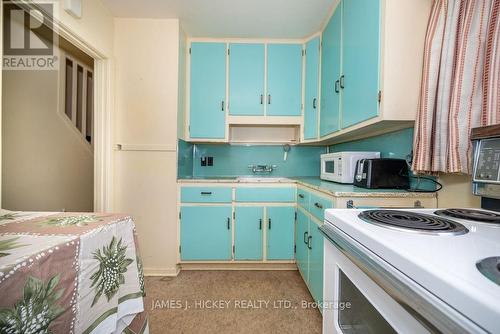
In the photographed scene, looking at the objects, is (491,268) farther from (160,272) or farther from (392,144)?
(160,272)

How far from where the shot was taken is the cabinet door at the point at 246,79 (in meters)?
2.18

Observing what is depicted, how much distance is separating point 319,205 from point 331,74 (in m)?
1.15

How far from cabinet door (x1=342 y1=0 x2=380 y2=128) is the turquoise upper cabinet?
565mm

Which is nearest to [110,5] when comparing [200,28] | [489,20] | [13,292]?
[200,28]

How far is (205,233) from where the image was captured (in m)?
1.98

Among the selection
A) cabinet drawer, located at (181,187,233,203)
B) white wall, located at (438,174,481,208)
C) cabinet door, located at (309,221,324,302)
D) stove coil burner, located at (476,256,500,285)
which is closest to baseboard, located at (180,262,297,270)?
cabinet door, located at (309,221,324,302)

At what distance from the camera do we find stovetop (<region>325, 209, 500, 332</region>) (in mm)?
286

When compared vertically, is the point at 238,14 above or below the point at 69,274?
above

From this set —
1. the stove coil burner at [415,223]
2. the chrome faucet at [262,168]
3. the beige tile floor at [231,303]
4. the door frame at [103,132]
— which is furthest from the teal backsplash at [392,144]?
the door frame at [103,132]

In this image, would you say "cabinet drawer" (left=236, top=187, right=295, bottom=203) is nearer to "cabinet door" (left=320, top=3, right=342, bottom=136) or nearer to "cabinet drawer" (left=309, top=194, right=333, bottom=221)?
"cabinet drawer" (left=309, top=194, right=333, bottom=221)

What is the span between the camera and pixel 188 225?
1.97m

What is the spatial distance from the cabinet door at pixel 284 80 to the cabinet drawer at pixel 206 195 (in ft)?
3.21

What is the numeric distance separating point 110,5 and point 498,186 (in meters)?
2.76

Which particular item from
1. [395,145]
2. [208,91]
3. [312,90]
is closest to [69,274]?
[395,145]
